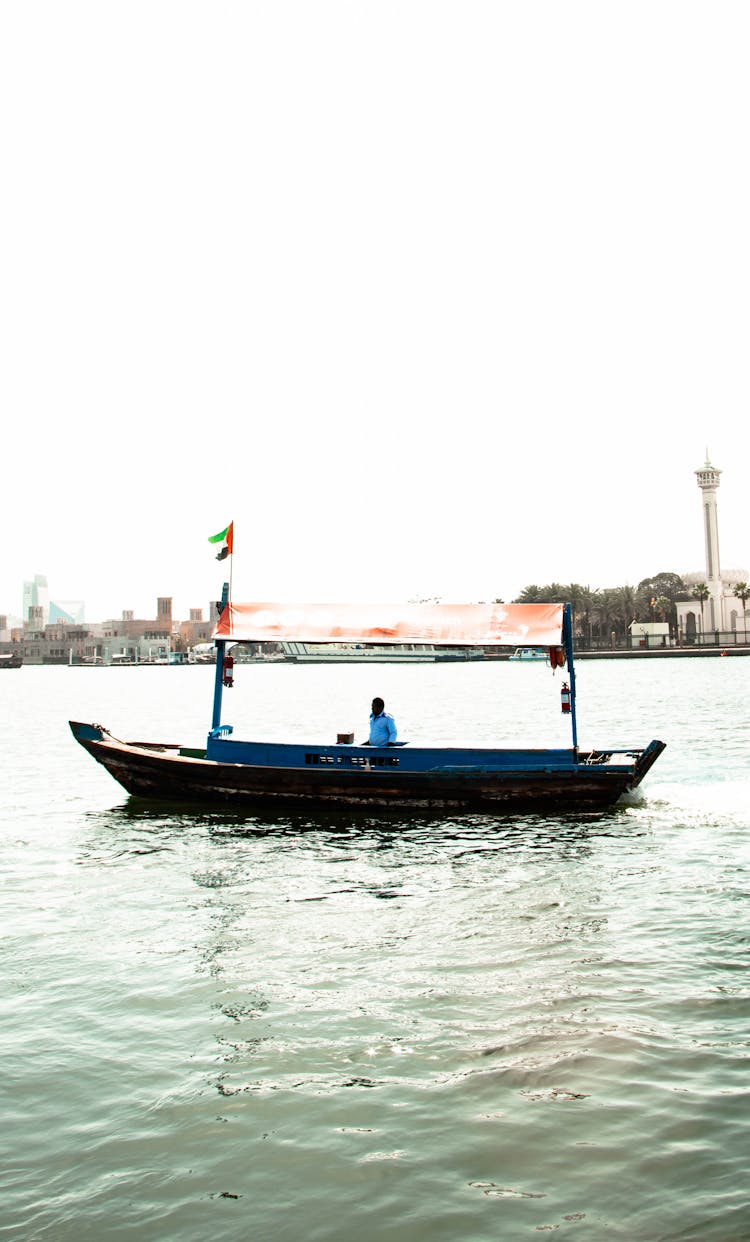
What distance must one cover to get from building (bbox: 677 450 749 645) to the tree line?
3326 mm

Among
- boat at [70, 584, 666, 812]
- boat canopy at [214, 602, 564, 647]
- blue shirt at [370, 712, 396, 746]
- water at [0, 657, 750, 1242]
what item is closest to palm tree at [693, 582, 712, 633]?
boat at [70, 584, 666, 812]

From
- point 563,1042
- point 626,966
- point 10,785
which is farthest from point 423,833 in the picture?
point 10,785

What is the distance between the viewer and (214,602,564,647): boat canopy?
18.9 m

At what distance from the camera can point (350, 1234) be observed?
5.31 meters

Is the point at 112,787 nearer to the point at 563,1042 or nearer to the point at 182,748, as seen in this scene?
the point at 182,748

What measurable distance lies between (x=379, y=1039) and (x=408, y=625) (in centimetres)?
1183

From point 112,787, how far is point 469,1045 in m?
20.2

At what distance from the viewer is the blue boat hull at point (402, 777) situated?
719 inches

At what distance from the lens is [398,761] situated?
1880 cm

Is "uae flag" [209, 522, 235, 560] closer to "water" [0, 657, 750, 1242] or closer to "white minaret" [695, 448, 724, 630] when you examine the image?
"water" [0, 657, 750, 1242]

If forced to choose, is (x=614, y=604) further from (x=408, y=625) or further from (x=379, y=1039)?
(x=379, y=1039)

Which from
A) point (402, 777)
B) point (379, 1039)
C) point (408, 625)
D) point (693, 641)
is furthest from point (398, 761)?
point (693, 641)

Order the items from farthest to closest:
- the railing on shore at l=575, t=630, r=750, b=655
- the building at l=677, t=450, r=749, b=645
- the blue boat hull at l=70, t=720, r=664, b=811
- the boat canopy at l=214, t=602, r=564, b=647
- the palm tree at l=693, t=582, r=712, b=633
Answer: the palm tree at l=693, t=582, r=712, b=633 → the building at l=677, t=450, r=749, b=645 → the railing on shore at l=575, t=630, r=750, b=655 → the boat canopy at l=214, t=602, r=564, b=647 → the blue boat hull at l=70, t=720, r=664, b=811

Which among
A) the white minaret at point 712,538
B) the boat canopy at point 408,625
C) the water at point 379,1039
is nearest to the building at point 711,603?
the white minaret at point 712,538
